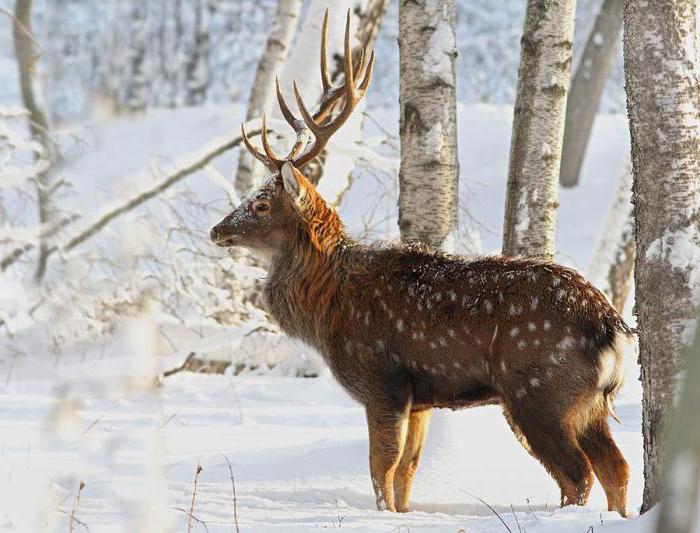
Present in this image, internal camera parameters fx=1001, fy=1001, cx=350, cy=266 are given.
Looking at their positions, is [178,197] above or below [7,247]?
above

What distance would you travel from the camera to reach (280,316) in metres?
5.98

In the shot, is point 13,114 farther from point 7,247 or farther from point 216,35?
point 216,35

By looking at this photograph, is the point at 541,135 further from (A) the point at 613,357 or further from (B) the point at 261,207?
(A) the point at 613,357

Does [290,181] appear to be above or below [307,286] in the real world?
above

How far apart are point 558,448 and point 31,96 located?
409 cm

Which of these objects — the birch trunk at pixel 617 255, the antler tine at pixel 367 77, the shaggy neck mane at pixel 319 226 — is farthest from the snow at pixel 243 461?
the birch trunk at pixel 617 255

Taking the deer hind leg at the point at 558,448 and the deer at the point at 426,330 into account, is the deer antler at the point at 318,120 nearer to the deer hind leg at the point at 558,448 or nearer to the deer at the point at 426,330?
the deer at the point at 426,330

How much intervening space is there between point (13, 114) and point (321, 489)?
473 centimetres

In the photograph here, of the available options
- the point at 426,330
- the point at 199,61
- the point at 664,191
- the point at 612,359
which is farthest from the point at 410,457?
the point at 199,61

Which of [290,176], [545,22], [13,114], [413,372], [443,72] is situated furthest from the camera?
[13,114]

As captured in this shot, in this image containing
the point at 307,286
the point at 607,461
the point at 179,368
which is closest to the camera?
the point at 607,461

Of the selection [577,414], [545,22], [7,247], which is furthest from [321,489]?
[7,247]

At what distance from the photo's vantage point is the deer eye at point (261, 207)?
19.5 feet

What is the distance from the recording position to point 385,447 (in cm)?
521
